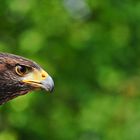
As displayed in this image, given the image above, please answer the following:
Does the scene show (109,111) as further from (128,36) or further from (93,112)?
(128,36)

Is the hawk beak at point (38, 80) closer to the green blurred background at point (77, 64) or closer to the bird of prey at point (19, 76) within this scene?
the bird of prey at point (19, 76)

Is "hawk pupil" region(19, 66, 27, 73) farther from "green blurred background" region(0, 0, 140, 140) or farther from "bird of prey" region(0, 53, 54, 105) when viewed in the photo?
"green blurred background" region(0, 0, 140, 140)

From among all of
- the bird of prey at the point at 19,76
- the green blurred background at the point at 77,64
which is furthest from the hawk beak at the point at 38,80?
the green blurred background at the point at 77,64

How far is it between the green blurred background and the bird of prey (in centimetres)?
310

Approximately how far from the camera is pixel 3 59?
8211 mm

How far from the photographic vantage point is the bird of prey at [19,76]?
8188 mm

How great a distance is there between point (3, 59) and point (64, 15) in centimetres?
420

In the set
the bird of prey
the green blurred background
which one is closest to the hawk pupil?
the bird of prey

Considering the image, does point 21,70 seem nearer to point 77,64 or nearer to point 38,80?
point 38,80

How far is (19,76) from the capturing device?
827 centimetres

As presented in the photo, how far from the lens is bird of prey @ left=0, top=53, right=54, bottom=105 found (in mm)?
8188

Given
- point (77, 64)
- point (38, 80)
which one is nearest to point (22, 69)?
point (38, 80)

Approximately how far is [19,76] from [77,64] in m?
4.57

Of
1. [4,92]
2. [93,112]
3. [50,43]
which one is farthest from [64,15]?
[4,92]
